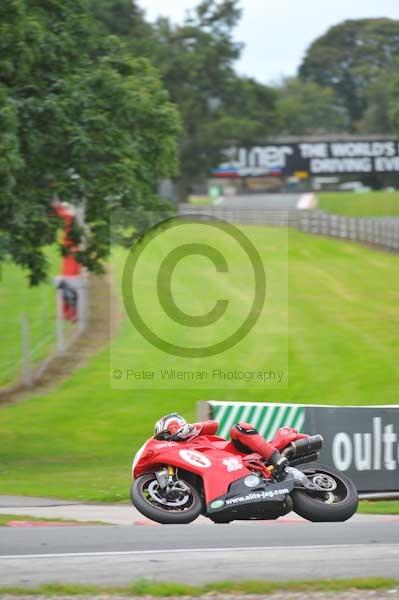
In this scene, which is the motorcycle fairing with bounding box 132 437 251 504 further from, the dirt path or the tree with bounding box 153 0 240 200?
the tree with bounding box 153 0 240 200

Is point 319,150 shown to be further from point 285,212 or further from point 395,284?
point 395,284

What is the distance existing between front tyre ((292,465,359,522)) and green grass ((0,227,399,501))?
371 cm

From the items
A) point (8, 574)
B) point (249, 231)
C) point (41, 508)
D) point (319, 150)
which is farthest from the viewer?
point (319, 150)

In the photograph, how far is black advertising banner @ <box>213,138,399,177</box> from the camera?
78.8 meters

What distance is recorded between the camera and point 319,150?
3184 inches

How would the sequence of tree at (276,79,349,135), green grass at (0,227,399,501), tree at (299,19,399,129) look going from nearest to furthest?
green grass at (0,227,399,501) → tree at (276,79,349,135) → tree at (299,19,399,129)

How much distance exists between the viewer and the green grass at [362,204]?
246ft

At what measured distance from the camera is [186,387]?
2361cm

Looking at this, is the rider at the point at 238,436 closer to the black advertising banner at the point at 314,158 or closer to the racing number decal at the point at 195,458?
the racing number decal at the point at 195,458

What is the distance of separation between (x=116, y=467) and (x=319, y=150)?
6656 cm

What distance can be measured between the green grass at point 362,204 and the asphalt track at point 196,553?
214ft

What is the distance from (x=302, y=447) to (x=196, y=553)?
255cm

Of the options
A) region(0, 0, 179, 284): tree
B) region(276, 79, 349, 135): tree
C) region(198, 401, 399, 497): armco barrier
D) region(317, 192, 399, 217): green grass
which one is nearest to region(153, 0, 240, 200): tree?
region(317, 192, 399, 217): green grass

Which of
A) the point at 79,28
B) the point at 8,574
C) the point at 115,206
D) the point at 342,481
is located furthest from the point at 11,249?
the point at 8,574
